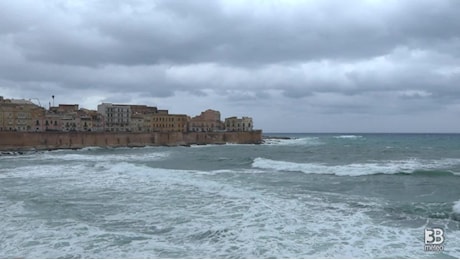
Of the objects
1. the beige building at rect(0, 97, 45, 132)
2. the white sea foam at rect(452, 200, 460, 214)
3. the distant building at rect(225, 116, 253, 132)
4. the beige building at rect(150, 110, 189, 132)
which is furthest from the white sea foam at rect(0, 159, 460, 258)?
the distant building at rect(225, 116, 253, 132)

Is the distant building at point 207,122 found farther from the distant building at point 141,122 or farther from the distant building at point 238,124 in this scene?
the distant building at point 141,122

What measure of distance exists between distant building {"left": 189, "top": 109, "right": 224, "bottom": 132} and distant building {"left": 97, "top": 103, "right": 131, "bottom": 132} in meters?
14.9

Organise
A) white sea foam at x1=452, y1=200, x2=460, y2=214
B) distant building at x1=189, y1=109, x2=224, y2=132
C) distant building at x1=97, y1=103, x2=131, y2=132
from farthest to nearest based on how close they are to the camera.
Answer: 1. distant building at x1=189, y1=109, x2=224, y2=132
2. distant building at x1=97, y1=103, x2=131, y2=132
3. white sea foam at x1=452, y1=200, x2=460, y2=214

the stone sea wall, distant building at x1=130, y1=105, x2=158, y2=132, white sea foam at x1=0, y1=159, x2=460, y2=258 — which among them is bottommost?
white sea foam at x1=0, y1=159, x2=460, y2=258

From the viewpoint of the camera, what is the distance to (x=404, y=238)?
8016mm

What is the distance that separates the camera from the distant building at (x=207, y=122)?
3391 inches

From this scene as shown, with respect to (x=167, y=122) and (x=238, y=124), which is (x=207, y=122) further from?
(x=167, y=122)

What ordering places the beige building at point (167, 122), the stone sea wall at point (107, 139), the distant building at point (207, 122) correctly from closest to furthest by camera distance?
the stone sea wall at point (107, 139) → the beige building at point (167, 122) → the distant building at point (207, 122)

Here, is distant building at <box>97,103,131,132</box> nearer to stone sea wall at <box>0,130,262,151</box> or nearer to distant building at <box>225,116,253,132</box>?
stone sea wall at <box>0,130,262,151</box>

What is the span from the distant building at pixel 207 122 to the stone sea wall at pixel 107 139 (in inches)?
538

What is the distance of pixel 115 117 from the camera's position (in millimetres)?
75375

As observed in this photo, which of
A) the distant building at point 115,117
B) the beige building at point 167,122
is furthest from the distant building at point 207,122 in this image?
the distant building at point 115,117

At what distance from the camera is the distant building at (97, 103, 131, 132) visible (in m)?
74.9

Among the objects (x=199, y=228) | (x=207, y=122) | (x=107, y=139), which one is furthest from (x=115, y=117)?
(x=199, y=228)
